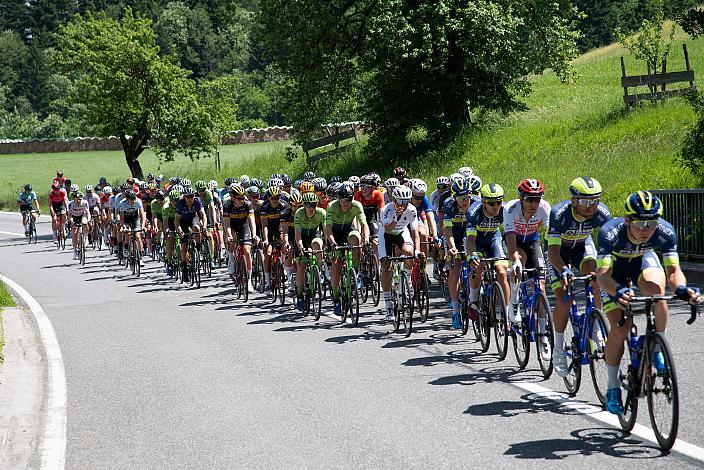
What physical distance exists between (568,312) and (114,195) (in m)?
22.0

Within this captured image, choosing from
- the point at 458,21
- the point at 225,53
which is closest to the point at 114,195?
the point at 458,21

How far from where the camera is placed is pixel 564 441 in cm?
691

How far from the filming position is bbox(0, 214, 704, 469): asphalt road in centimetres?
692

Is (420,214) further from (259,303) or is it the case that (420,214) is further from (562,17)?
(562,17)

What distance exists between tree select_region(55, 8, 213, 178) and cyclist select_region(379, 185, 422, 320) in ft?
109

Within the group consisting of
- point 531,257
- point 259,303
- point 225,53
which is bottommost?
point 259,303

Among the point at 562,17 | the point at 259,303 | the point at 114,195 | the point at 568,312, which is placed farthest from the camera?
the point at 562,17

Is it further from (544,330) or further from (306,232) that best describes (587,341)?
(306,232)

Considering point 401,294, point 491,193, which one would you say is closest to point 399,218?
point 401,294

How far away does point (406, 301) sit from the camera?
1255 cm

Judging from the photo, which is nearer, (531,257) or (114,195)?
(531,257)

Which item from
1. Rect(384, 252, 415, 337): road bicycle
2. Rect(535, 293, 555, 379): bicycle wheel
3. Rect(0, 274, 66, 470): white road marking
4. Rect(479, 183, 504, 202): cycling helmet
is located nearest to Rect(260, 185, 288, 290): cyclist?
Rect(0, 274, 66, 470): white road marking

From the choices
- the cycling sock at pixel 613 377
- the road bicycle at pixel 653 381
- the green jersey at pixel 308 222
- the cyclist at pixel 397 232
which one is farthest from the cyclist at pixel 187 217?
the road bicycle at pixel 653 381

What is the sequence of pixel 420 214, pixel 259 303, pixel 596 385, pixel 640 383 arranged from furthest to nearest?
pixel 259 303 → pixel 420 214 → pixel 596 385 → pixel 640 383
